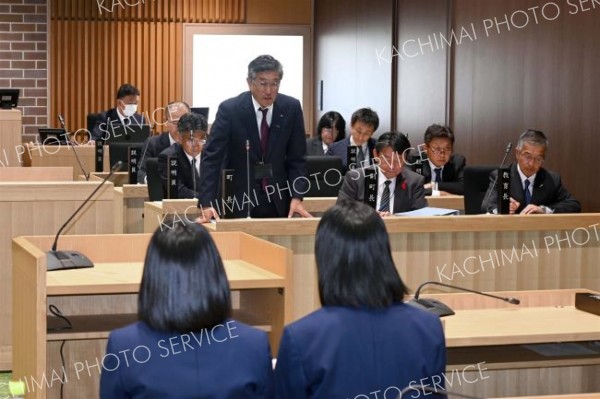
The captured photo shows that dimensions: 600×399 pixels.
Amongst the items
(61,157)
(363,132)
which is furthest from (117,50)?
(363,132)

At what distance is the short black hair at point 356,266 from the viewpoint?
2254mm

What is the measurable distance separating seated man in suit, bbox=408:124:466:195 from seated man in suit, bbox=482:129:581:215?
1.23 meters

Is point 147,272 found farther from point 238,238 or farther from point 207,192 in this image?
point 207,192

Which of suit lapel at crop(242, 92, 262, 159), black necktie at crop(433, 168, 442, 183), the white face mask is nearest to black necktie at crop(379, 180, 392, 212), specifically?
suit lapel at crop(242, 92, 262, 159)

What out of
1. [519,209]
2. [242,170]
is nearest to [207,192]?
[242,170]

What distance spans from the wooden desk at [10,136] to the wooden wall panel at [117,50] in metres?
4.90

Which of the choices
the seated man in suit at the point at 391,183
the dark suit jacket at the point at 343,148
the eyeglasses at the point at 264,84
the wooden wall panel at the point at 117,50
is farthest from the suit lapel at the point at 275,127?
the wooden wall panel at the point at 117,50

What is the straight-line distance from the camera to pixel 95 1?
12.8 m

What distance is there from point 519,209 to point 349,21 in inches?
242

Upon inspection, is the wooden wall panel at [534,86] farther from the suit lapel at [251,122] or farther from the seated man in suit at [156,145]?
the suit lapel at [251,122]

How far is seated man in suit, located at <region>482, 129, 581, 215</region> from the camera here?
6.10m

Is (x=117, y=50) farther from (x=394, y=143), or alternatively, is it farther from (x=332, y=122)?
(x=394, y=143)

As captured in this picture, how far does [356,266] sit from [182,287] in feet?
1.21

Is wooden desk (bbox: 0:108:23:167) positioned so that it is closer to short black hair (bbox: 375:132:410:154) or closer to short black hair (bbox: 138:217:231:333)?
short black hair (bbox: 375:132:410:154)
